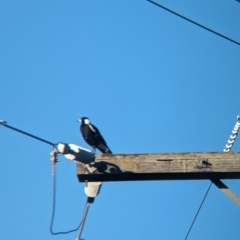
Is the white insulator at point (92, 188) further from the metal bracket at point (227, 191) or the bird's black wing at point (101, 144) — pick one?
the bird's black wing at point (101, 144)

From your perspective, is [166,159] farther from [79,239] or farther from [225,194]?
[79,239]

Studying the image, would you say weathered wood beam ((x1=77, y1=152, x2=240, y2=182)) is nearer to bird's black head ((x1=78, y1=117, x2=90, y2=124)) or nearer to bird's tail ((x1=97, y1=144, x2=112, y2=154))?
bird's tail ((x1=97, y1=144, x2=112, y2=154))

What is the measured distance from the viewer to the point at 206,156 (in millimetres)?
4328

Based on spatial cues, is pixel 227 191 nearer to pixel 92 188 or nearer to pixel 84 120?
pixel 92 188

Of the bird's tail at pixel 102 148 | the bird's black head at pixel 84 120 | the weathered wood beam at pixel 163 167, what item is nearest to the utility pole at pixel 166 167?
the weathered wood beam at pixel 163 167

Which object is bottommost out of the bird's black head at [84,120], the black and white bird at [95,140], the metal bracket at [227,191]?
the metal bracket at [227,191]

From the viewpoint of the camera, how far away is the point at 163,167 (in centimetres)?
425

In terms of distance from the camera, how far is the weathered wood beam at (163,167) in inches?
167

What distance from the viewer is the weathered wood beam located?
167 inches

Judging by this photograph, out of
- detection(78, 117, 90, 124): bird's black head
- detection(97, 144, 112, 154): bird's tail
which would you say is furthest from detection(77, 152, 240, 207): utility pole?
detection(78, 117, 90, 124): bird's black head

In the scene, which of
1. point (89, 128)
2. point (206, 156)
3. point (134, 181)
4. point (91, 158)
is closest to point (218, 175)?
point (206, 156)

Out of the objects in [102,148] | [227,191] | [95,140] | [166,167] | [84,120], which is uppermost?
[84,120]

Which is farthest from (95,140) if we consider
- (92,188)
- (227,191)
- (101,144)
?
(227,191)

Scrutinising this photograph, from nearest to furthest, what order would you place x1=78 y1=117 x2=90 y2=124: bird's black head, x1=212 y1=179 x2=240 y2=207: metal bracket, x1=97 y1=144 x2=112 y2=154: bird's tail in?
x1=212 y1=179 x2=240 y2=207: metal bracket, x1=97 y1=144 x2=112 y2=154: bird's tail, x1=78 y1=117 x2=90 y2=124: bird's black head
